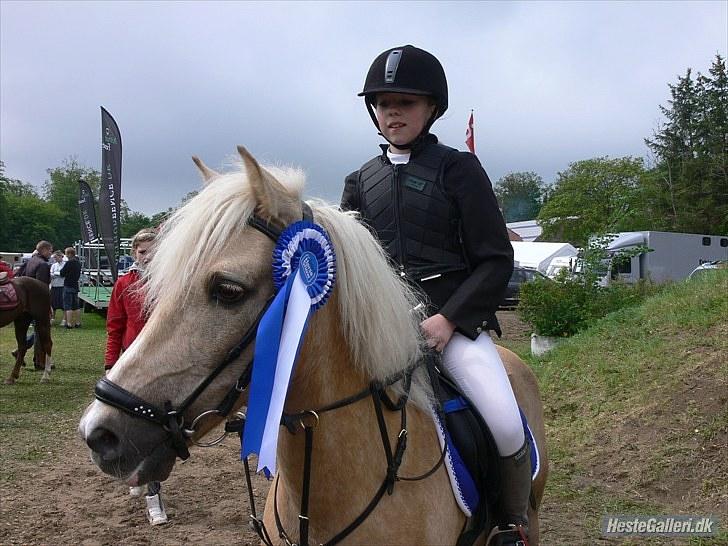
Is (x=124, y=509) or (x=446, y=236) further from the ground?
(x=446, y=236)

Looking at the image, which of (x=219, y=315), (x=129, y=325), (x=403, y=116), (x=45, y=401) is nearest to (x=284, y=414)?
(x=219, y=315)

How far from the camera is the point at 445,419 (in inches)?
97.6

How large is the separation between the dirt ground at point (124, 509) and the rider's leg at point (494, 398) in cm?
288

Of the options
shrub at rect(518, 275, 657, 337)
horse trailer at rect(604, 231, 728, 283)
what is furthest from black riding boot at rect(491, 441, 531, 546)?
horse trailer at rect(604, 231, 728, 283)

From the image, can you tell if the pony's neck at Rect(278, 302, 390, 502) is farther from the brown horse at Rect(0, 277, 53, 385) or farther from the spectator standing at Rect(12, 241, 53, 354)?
the spectator standing at Rect(12, 241, 53, 354)

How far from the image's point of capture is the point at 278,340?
5.98 ft

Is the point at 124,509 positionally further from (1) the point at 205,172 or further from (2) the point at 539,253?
(2) the point at 539,253

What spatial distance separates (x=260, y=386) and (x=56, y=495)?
526cm

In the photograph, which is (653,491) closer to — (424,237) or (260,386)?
(424,237)

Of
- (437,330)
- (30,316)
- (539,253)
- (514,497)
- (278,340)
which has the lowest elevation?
(539,253)

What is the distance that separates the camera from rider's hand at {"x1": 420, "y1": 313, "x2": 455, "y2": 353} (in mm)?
2455

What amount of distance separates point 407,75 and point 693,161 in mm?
50614

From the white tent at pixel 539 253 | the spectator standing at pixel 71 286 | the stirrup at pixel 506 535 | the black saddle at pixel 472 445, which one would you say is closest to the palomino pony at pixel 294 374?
the black saddle at pixel 472 445

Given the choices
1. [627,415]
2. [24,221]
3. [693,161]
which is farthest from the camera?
[24,221]
